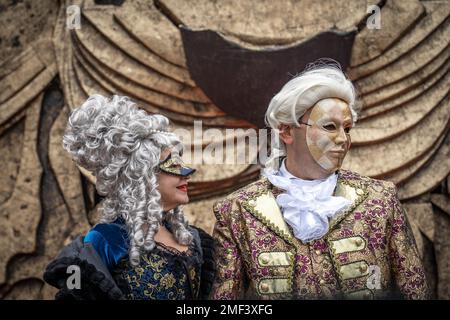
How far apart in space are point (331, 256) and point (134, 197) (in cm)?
63

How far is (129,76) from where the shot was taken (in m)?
4.15

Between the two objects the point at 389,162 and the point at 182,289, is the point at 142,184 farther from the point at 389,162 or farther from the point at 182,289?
the point at 389,162

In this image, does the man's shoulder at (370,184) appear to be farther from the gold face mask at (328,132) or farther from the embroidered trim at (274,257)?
the embroidered trim at (274,257)

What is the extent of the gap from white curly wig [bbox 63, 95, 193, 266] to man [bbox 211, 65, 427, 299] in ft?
0.74

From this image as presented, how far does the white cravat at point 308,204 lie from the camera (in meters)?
2.67

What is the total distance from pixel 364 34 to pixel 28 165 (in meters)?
1.68

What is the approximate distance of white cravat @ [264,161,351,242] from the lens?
267cm

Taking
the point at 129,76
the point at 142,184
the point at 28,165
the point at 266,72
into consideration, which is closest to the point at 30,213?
the point at 28,165

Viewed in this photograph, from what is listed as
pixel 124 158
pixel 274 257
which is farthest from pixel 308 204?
pixel 124 158

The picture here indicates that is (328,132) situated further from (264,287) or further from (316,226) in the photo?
(264,287)

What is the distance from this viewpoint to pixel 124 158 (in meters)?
2.80

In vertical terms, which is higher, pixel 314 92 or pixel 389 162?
pixel 389 162

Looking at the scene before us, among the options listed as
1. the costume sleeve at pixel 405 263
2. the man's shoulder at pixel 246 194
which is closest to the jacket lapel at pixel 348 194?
the costume sleeve at pixel 405 263

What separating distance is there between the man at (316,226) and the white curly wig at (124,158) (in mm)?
224
